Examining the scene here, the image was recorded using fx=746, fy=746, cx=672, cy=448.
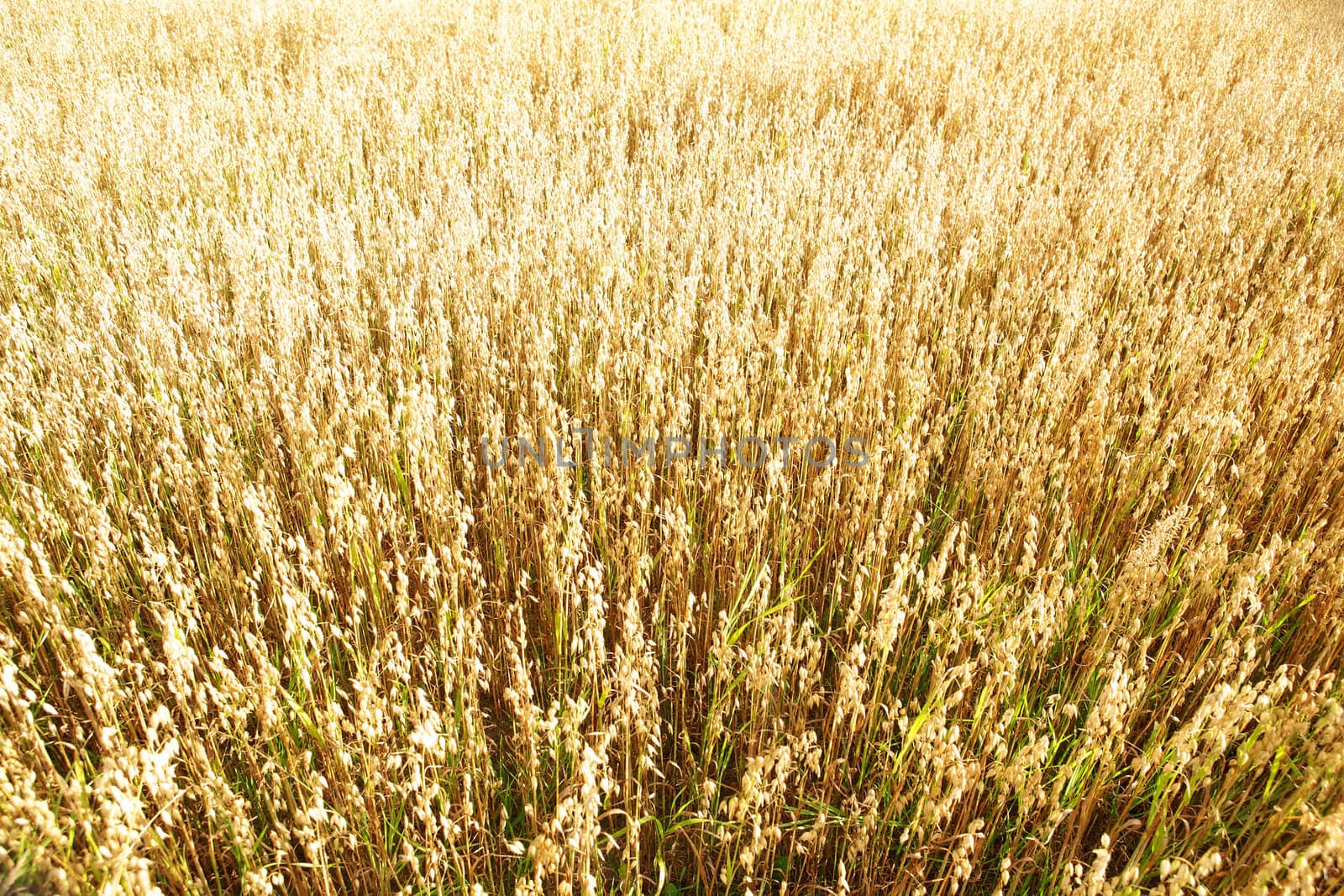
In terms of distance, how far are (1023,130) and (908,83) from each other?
0.97 m

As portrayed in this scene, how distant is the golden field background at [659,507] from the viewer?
130cm

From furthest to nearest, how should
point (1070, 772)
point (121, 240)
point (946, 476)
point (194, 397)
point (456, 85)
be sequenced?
point (456, 85) < point (121, 240) < point (946, 476) < point (194, 397) < point (1070, 772)

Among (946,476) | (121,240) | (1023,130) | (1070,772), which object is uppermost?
(1023,130)

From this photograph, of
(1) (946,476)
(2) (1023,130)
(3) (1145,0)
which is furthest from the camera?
(3) (1145,0)

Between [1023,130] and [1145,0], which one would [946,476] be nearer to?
[1023,130]

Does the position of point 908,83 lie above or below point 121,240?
above

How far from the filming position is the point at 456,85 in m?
4.89

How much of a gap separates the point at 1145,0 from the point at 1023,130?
4.94 meters

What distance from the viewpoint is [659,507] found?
1791mm

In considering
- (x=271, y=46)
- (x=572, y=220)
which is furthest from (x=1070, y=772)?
(x=271, y=46)

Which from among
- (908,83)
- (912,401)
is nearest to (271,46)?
(908,83)

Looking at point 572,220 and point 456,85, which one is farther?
point 456,85

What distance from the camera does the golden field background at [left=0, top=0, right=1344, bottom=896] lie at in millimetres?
1301

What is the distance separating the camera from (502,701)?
1.71 metres
